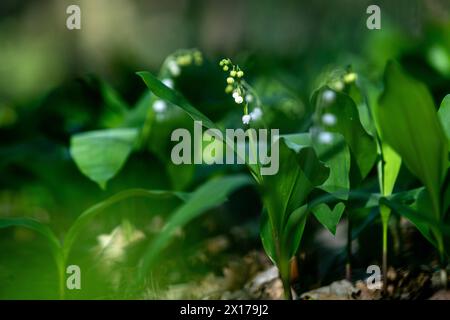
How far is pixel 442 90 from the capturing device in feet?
8.41

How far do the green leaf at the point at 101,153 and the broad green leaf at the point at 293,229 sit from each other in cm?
70

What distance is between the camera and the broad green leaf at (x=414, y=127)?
4.33 feet

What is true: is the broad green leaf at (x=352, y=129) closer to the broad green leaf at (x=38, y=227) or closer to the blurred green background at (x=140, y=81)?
the blurred green background at (x=140, y=81)

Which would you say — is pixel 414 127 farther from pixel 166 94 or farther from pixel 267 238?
pixel 166 94

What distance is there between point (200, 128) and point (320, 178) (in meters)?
0.87

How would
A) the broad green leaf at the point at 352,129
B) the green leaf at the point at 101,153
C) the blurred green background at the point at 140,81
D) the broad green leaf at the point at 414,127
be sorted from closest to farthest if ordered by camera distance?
the broad green leaf at the point at 414,127 → the broad green leaf at the point at 352,129 → the green leaf at the point at 101,153 → the blurred green background at the point at 140,81

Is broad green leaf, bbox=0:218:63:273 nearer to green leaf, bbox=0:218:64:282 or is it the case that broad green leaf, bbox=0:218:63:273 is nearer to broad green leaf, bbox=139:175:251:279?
green leaf, bbox=0:218:64:282

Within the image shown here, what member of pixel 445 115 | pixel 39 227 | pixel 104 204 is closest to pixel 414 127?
pixel 445 115

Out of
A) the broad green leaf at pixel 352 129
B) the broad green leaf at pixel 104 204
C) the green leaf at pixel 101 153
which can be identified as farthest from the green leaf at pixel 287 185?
the green leaf at pixel 101 153

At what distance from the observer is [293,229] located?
1.48 meters

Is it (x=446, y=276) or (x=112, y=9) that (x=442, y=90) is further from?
(x=112, y=9)

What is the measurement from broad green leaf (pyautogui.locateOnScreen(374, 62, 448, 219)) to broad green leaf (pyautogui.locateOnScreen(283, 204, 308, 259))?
0.24m

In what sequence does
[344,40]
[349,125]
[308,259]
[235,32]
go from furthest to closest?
[235,32], [344,40], [308,259], [349,125]

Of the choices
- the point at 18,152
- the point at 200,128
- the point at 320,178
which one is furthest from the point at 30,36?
the point at 320,178
